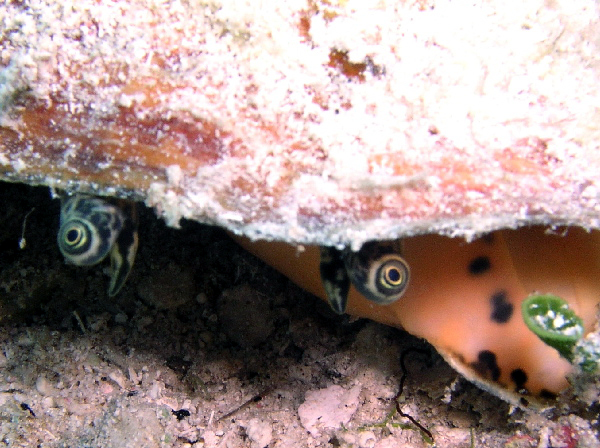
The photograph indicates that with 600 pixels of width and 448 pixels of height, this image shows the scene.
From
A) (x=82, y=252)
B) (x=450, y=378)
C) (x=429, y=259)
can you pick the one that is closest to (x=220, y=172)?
(x=82, y=252)

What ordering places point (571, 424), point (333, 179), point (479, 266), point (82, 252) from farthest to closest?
1. point (479, 266)
2. point (571, 424)
3. point (82, 252)
4. point (333, 179)

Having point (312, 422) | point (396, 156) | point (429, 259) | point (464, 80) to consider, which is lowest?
point (312, 422)

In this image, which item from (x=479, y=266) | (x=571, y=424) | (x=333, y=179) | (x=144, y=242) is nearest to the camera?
(x=333, y=179)

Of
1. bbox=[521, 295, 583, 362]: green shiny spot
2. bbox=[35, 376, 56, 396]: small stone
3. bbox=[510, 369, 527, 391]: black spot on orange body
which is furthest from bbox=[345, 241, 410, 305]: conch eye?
bbox=[35, 376, 56, 396]: small stone

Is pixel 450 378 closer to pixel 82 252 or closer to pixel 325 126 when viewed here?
pixel 325 126

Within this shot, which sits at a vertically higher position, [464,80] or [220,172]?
[464,80]

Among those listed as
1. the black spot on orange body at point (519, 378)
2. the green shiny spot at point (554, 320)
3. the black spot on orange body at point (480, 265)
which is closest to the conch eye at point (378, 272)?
the green shiny spot at point (554, 320)
